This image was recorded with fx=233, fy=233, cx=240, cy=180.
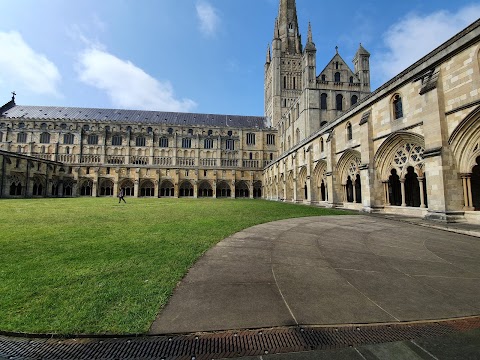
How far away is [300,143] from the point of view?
90.3ft

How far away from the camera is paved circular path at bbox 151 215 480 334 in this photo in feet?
8.49

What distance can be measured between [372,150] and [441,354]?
591 inches

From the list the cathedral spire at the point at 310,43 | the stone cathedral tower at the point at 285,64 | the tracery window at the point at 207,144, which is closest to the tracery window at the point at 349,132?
the cathedral spire at the point at 310,43

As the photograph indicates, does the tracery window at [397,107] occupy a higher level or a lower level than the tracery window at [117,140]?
lower

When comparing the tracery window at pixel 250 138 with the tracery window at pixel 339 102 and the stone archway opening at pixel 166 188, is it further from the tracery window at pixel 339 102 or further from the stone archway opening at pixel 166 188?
the tracery window at pixel 339 102

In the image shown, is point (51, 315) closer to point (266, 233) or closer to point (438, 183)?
point (266, 233)

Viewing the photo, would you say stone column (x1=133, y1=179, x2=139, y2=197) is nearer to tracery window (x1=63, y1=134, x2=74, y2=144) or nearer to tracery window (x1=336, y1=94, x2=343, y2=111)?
tracery window (x1=63, y1=134, x2=74, y2=144)

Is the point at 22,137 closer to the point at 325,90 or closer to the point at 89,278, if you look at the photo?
the point at 325,90

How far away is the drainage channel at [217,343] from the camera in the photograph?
78.1 inches

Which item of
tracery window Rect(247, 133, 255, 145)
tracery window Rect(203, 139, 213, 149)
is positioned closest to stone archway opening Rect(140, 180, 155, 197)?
tracery window Rect(203, 139, 213, 149)

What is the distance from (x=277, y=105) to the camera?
194 ft

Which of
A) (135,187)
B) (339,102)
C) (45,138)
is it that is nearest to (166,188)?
(135,187)

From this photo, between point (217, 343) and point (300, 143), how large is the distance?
88.7 feet

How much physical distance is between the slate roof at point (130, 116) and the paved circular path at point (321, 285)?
201 ft
